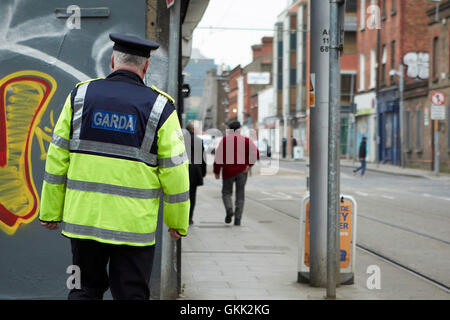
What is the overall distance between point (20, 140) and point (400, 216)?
1060 cm

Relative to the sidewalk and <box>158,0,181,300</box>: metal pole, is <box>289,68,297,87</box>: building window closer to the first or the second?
the sidewalk

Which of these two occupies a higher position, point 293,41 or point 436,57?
point 293,41

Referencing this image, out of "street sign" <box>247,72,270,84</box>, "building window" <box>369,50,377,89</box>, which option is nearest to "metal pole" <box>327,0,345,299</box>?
"building window" <box>369,50,377,89</box>

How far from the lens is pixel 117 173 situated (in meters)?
4.16

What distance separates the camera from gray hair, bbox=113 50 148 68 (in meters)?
4.31

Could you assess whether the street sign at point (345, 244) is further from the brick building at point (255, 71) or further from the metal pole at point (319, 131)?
the brick building at point (255, 71)

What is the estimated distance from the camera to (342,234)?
8.41 metres

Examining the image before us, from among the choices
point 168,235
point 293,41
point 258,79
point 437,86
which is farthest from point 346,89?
point 168,235

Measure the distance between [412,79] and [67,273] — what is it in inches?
1570

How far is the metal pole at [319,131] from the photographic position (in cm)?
810

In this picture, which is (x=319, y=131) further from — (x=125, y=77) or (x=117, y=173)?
(x=117, y=173)

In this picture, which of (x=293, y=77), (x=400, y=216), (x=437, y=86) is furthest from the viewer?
(x=293, y=77)
